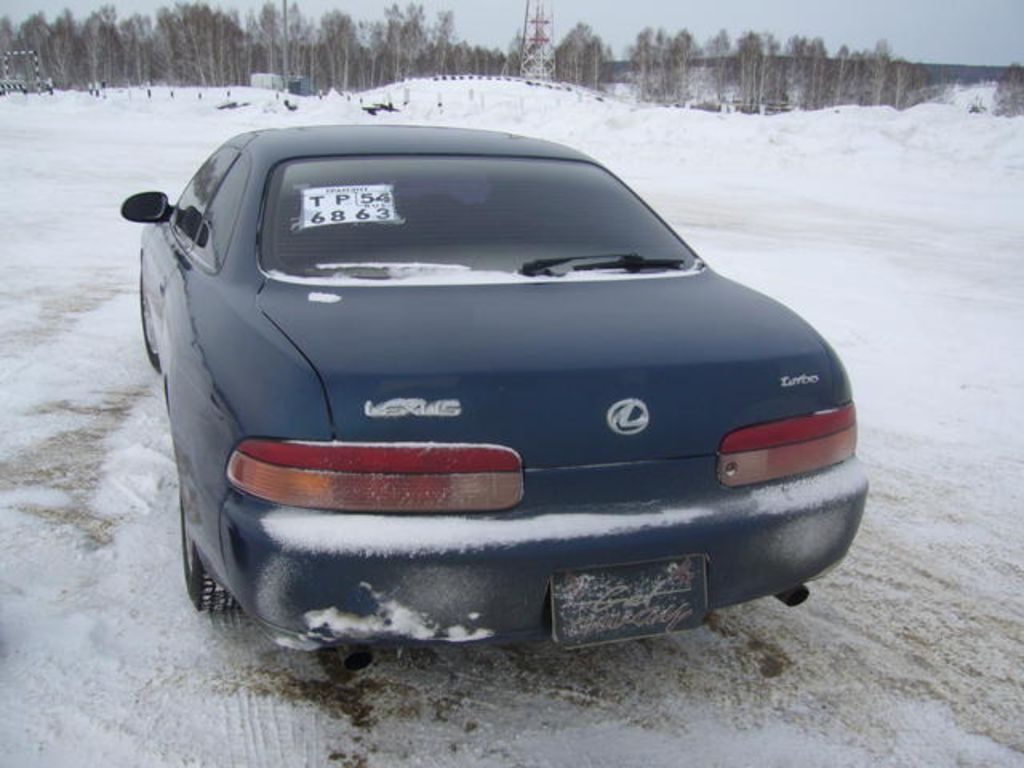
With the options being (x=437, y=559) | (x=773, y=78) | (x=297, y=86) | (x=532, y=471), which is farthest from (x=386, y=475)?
(x=773, y=78)

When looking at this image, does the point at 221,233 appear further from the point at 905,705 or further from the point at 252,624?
the point at 905,705

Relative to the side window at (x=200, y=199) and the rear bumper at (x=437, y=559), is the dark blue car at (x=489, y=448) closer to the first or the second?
the rear bumper at (x=437, y=559)

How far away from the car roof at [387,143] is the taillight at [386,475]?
4.57 feet

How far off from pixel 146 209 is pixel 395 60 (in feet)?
263

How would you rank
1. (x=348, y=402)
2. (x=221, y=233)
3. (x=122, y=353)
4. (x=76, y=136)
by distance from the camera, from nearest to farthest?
(x=348, y=402), (x=221, y=233), (x=122, y=353), (x=76, y=136)

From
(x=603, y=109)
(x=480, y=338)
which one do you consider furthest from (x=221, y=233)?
(x=603, y=109)

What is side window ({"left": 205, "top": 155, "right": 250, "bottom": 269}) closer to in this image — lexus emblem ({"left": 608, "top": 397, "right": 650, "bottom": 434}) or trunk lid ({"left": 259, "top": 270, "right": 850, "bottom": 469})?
trunk lid ({"left": 259, "top": 270, "right": 850, "bottom": 469})

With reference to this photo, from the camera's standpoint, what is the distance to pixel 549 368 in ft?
6.18

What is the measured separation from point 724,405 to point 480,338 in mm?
577

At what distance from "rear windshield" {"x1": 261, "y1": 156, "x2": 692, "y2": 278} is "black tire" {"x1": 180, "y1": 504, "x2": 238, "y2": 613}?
2.73 feet

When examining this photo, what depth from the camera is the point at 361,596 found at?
182 cm

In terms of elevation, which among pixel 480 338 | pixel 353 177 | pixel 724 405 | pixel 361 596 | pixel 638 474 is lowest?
pixel 361 596

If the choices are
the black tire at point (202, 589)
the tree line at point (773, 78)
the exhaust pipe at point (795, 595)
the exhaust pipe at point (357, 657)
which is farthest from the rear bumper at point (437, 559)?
the tree line at point (773, 78)

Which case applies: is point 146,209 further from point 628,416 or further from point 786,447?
point 786,447
